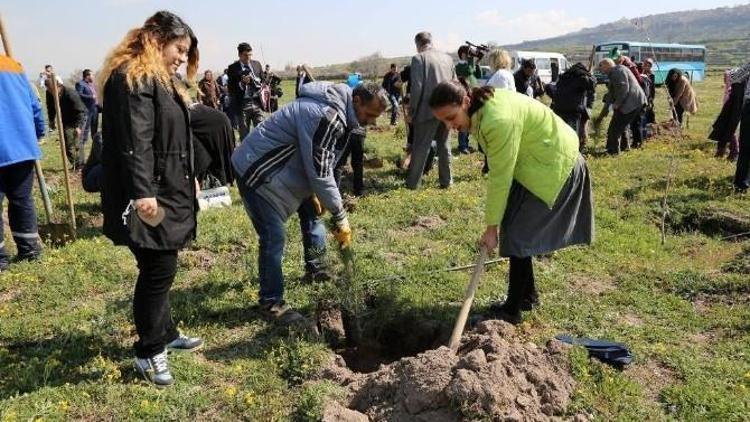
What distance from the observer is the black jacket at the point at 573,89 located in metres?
9.27

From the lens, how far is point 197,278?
520 cm

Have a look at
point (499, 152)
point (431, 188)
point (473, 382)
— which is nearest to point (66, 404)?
point (473, 382)

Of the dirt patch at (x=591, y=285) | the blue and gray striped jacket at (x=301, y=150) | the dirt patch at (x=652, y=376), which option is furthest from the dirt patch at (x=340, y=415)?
the dirt patch at (x=591, y=285)

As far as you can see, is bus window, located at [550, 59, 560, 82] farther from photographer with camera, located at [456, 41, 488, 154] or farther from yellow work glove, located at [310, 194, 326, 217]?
yellow work glove, located at [310, 194, 326, 217]

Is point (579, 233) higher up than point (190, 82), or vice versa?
point (190, 82)

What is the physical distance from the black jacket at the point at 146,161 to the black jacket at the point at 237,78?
6.77m

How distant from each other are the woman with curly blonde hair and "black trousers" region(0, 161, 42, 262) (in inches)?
112

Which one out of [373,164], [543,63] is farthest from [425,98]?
[543,63]

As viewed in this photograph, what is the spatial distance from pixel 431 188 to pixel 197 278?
377 centimetres

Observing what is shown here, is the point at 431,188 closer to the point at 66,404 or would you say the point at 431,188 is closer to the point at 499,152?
the point at 499,152

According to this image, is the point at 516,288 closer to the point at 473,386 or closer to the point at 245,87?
the point at 473,386

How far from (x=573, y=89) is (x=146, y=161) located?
784 centimetres

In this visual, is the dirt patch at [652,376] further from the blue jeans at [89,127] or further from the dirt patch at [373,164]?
the blue jeans at [89,127]

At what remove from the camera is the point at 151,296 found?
10.9 feet
